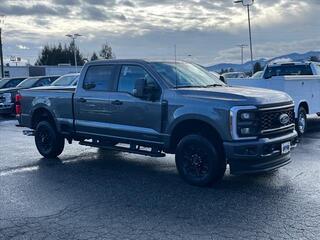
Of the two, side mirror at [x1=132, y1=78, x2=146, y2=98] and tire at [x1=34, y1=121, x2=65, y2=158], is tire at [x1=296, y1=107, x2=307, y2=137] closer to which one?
side mirror at [x1=132, y1=78, x2=146, y2=98]

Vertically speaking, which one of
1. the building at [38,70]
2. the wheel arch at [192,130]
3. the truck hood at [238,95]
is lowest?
the wheel arch at [192,130]

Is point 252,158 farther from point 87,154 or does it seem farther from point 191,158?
point 87,154

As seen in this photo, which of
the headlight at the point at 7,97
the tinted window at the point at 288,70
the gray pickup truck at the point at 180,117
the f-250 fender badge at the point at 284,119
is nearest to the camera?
the gray pickup truck at the point at 180,117

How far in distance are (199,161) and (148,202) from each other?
121 centimetres

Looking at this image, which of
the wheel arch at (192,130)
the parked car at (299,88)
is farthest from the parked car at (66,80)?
the wheel arch at (192,130)

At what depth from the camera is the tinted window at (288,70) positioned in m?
14.9

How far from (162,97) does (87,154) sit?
3.56m

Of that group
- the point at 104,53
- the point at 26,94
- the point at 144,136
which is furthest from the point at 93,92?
the point at 104,53

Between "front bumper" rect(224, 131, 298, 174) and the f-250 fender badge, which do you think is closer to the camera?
"front bumper" rect(224, 131, 298, 174)

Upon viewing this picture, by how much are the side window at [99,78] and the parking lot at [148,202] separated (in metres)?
1.50

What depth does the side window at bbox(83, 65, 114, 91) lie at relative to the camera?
28.3 ft

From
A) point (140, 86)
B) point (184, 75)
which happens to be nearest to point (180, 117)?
point (140, 86)

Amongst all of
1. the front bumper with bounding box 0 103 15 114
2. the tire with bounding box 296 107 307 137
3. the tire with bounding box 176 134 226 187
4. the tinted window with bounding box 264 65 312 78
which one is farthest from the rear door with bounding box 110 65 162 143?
the front bumper with bounding box 0 103 15 114

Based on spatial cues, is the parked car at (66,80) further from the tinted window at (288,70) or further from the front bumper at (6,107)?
the tinted window at (288,70)
